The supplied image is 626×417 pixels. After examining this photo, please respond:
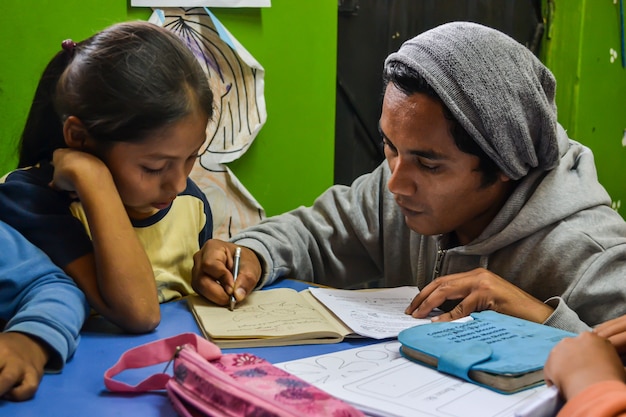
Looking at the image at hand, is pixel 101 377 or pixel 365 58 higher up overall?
pixel 365 58

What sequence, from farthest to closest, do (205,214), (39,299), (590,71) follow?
(590,71) < (205,214) < (39,299)

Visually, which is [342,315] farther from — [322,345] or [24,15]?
[24,15]

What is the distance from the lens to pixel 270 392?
0.67 m

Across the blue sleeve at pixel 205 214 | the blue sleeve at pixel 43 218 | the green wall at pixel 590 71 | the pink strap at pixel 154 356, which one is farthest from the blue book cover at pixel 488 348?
the green wall at pixel 590 71

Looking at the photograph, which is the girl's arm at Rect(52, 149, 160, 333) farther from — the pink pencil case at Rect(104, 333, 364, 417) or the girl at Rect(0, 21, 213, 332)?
the pink pencil case at Rect(104, 333, 364, 417)

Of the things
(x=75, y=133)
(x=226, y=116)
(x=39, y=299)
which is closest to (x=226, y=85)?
(x=226, y=116)

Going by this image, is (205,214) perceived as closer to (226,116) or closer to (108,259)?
(108,259)

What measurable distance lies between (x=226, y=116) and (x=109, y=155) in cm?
82

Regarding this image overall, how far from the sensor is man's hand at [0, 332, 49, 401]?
75 centimetres

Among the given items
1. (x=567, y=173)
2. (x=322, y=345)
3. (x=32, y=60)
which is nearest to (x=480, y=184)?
(x=567, y=173)

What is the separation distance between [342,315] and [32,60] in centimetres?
108

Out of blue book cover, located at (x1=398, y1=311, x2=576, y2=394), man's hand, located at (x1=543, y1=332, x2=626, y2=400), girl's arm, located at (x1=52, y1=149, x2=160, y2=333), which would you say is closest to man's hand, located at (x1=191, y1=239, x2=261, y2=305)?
girl's arm, located at (x1=52, y1=149, x2=160, y2=333)

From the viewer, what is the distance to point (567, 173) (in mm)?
1202

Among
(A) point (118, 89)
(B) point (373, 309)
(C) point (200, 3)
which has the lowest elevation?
(B) point (373, 309)
